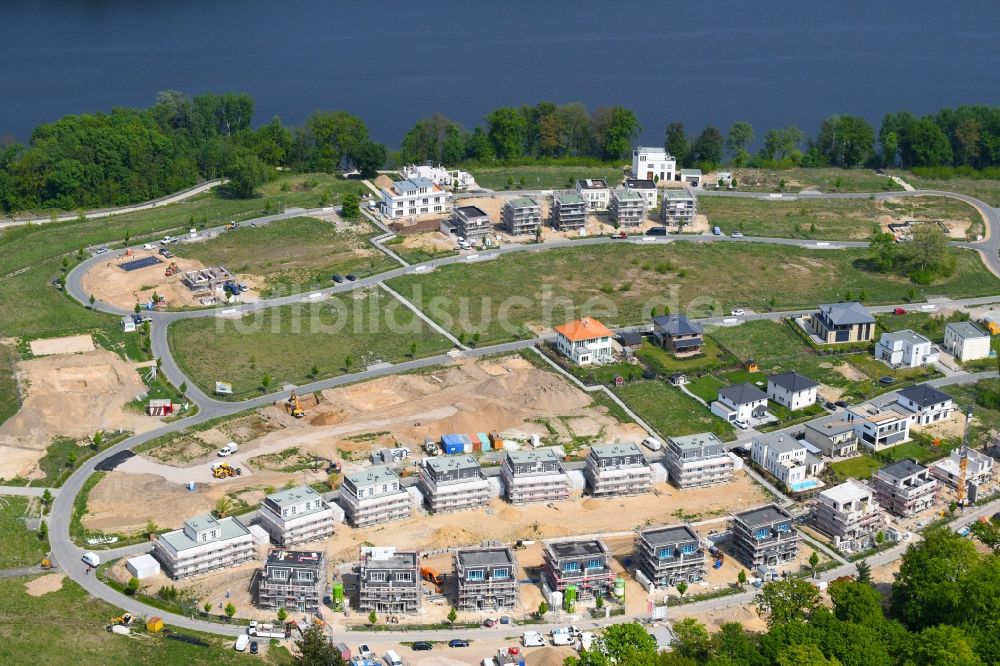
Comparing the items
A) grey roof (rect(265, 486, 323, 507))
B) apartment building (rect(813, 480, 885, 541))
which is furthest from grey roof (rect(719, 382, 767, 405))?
grey roof (rect(265, 486, 323, 507))

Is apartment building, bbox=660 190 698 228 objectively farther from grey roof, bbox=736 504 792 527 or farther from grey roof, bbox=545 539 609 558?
grey roof, bbox=545 539 609 558

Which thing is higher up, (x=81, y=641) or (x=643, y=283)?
(x=643, y=283)

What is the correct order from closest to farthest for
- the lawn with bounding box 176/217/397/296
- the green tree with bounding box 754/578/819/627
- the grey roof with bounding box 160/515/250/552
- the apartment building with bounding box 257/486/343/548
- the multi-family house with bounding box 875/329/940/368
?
the green tree with bounding box 754/578/819/627, the grey roof with bounding box 160/515/250/552, the apartment building with bounding box 257/486/343/548, the multi-family house with bounding box 875/329/940/368, the lawn with bounding box 176/217/397/296

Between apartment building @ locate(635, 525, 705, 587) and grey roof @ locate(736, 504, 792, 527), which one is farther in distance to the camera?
grey roof @ locate(736, 504, 792, 527)

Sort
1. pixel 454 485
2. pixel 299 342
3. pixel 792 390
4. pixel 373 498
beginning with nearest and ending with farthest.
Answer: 1. pixel 373 498
2. pixel 454 485
3. pixel 792 390
4. pixel 299 342

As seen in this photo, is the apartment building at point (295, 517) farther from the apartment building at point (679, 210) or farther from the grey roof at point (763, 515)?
the apartment building at point (679, 210)

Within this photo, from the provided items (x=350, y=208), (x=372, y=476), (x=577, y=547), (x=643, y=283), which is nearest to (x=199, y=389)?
(x=372, y=476)

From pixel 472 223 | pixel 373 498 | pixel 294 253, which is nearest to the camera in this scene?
pixel 373 498

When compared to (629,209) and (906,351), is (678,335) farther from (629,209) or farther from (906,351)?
(629,209)

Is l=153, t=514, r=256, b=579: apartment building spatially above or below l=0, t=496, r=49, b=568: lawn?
above
